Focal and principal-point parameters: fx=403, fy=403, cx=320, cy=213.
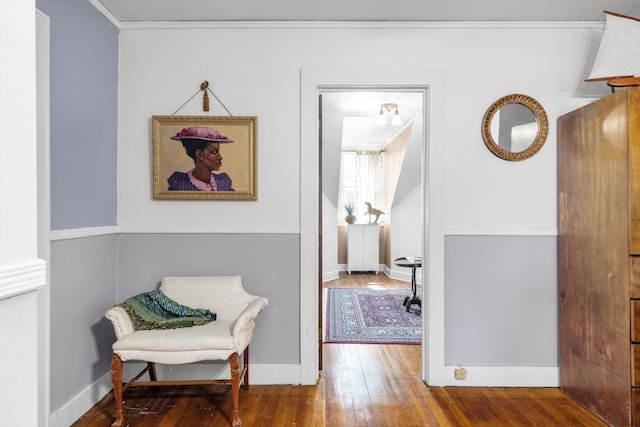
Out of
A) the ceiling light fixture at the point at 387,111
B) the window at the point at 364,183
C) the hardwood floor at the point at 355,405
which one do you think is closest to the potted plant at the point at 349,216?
the window at the point at 364,183

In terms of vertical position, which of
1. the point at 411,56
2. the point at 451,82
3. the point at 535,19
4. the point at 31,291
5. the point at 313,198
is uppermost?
the point at 535,19

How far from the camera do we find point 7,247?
2.58 ft

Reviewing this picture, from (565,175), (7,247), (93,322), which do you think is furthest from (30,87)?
(565,175)

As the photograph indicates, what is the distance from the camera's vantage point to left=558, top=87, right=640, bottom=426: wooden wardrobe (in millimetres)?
2074

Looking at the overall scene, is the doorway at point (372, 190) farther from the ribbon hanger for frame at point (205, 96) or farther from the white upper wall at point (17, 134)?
the white upper wall at point (17, 134)

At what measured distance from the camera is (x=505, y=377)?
2703mm

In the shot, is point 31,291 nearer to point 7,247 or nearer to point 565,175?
point 7,247

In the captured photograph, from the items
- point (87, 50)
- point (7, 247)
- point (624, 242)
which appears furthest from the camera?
point (87, 50)

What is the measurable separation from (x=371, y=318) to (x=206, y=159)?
8.32 ft

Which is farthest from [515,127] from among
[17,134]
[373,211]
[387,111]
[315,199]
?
[373,211]

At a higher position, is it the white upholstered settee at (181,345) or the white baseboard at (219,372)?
the white upholstered settee at (181,345)

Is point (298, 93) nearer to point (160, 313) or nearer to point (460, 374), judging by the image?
point (160, 313)

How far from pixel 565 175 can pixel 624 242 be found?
0.67m

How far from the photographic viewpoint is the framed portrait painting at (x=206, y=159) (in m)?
2.74
